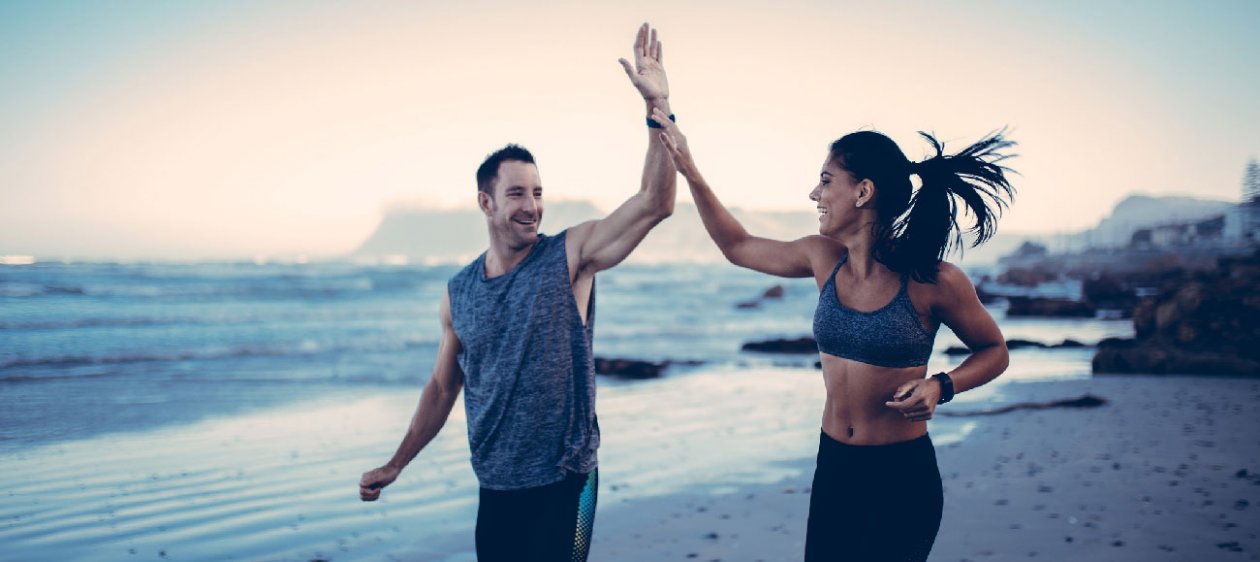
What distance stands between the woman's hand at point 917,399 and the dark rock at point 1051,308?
26198 mm

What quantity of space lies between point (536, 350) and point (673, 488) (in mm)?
4203

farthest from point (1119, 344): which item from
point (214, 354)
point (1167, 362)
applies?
point (214, 354)

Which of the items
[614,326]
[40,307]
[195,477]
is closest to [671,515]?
[195,477]

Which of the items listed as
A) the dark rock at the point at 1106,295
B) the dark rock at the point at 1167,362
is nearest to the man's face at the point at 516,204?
the dark rock at the point at 1167,362

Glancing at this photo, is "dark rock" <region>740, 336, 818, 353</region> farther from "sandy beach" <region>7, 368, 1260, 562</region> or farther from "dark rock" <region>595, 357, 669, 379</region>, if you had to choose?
"sandy beach" <region>7, 368, 1260, 562</region>

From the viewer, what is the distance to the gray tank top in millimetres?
2992

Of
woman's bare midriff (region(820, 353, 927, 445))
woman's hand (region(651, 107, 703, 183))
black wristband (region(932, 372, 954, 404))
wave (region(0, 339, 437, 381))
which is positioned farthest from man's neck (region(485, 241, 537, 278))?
wave (region(0, 339, 437, 381))

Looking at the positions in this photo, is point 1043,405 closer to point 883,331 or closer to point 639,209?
point 883,331

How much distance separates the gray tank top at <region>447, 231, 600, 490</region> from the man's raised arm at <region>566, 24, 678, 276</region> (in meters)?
0.09

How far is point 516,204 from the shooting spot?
321 centimetres

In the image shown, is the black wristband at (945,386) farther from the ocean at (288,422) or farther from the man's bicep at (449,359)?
the ocean at (288,422)

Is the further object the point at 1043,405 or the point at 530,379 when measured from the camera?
the point at 1043,405

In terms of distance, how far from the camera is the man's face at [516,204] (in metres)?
3.20

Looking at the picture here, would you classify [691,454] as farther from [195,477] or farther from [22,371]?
[22,371]
